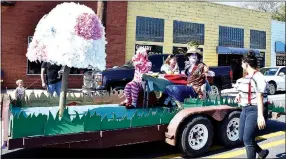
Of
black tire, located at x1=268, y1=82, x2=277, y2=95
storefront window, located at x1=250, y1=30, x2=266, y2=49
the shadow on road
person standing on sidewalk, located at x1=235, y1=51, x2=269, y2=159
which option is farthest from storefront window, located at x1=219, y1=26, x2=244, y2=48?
person standing on sidewalk, located at x1=235, y1=51, x2=269, y2=159

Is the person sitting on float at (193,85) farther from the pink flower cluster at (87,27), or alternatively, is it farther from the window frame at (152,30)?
the window frame at (152,30)

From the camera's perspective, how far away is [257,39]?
82.9 ft

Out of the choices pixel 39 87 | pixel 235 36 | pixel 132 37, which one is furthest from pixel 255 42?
pixel 39 87

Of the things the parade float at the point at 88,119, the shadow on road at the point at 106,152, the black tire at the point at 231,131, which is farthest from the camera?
the black tire at the point at 231,131

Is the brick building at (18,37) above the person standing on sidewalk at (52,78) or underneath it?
above

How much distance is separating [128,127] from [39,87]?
467 inches

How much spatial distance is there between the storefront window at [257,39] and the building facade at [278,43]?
1.09m

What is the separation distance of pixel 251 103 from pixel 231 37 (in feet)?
64.7

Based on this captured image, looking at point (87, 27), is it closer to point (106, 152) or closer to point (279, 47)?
point (106, 152)

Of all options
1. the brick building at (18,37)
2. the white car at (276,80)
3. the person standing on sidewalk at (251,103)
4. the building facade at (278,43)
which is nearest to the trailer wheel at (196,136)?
the person standing on sidewalk at (251,103)

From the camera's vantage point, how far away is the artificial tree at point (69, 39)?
447cm

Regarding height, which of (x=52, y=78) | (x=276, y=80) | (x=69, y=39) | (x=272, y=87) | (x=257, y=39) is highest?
(x=257, y=39)

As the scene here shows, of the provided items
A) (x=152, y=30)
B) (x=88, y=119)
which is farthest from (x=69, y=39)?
(x=152, y=30)

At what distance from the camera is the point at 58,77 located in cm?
726
